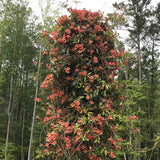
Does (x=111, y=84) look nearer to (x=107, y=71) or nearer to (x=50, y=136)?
(x=107, y=71)

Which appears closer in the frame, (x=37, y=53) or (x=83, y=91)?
(x=83, y=91)

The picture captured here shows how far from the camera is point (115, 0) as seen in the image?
28.1ft

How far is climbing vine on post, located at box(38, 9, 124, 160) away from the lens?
1807mm

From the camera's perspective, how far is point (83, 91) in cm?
197

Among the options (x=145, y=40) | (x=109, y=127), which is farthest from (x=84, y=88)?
(x=145, y=40)

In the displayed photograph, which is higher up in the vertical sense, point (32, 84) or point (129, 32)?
point (129, 32)

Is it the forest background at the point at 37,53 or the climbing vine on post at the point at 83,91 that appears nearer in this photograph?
the climbing vine on post at the point at 83,91

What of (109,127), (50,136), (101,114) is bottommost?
(50,136)

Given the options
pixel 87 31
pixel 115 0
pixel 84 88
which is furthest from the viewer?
pixel 115 0

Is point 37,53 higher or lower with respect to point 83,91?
higher

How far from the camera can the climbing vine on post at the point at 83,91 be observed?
1807 millimetres

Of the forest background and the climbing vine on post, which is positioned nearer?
the climbing vine on post

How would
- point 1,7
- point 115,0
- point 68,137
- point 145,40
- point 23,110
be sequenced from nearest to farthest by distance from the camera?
1. point 68,137
2. point 1,7
3. point 115,0
4. point 145,40
5. point 23,110

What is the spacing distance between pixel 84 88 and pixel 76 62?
0.32 meters
